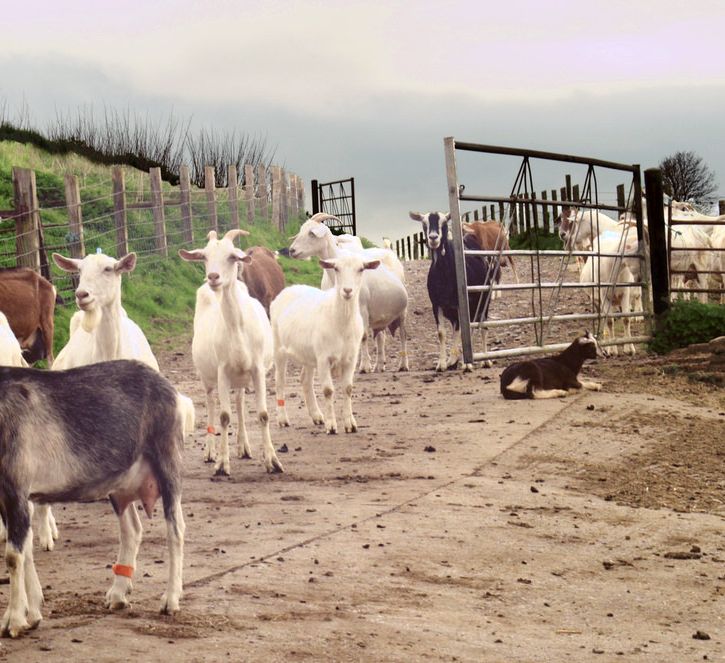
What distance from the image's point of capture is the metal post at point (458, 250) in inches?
549

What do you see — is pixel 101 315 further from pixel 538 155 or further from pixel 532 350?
pixel 538 155

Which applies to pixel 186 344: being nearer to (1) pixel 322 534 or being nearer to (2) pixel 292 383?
(2) pixel 292 383

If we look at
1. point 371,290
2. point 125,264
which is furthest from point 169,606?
point 371,290

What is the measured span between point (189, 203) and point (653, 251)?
38.1ft

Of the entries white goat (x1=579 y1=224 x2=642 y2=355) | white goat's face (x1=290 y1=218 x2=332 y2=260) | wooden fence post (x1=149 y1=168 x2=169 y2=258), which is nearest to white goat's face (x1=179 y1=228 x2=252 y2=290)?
white goat's face (x1=290 y1=218 x2=332 y2=260)

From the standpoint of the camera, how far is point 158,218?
936 inches

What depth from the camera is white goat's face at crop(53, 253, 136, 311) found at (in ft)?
26.5

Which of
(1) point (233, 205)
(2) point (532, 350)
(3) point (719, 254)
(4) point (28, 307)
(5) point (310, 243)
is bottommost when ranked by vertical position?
(2) point (532, 350)

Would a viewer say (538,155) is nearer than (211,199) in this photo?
Yes

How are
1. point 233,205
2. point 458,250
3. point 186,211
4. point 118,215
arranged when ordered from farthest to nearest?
point 233,205
point 186,211
point 118,215
point 458,250

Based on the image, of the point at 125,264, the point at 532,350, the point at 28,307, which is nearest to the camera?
the point at 125,264

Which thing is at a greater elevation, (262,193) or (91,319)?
(262,193)

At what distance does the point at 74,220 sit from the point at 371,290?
6.05 metres

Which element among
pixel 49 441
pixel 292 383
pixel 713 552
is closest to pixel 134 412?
pixel 49 441
